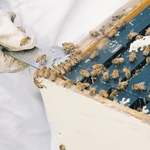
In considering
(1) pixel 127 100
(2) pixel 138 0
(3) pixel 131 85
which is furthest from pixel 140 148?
(2) pixel 138 0

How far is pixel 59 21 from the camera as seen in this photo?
4.11 m

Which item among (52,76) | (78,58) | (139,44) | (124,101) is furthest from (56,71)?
(139,44)

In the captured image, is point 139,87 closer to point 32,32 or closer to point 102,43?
point 102,43

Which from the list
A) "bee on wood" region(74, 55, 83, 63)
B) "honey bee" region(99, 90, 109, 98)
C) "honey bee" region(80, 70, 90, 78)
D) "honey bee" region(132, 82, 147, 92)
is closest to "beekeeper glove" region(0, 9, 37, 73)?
"bee on wood" region(74, 55, 83, 63)

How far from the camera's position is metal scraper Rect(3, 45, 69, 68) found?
2672mm

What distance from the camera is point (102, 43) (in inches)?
101

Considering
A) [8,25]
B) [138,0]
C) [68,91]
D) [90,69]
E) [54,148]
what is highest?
[138,0]

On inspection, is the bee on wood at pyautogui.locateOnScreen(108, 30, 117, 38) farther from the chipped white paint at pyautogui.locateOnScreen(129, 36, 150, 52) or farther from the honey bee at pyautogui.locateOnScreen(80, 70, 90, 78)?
the honey bee at pyautogui.locateOnScreen(80, 70, 90, 78)

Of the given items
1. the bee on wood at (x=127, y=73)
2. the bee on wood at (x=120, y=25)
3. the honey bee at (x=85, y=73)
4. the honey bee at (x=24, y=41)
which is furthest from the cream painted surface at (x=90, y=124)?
the bee on wood at (x=120, y=25)

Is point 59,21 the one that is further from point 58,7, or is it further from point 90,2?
point 90,2

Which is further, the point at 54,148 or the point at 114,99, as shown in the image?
the point at 54,148

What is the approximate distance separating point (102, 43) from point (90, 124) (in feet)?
3.55

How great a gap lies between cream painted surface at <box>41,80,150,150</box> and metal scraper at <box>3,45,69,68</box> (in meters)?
0.51

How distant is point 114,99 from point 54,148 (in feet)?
10.8
